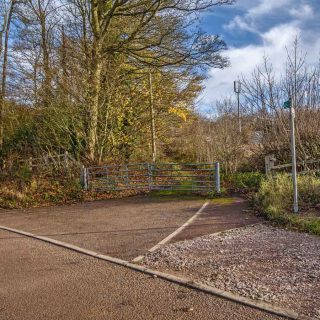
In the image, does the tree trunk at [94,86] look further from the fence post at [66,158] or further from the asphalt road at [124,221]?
the asphalt road at [124,221]

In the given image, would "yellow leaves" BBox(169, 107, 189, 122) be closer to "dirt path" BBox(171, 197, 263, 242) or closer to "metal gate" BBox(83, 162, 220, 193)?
"metal gate" BBox(83, 162, 220, 193)

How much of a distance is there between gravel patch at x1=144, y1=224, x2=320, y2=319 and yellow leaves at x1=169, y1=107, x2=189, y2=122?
40.9ft

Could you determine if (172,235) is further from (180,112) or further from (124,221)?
(180,112)

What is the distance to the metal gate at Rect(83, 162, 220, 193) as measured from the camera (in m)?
14.0

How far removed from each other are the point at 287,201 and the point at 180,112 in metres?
11.2

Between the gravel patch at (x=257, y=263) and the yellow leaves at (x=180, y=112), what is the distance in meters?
12.5

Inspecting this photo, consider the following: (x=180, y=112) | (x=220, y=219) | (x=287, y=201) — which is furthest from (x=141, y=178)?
(x=287, y=201)

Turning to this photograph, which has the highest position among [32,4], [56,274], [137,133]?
[32,4]

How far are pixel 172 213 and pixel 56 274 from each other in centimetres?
494

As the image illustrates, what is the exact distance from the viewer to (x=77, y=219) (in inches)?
398

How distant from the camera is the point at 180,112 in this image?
65.8ft

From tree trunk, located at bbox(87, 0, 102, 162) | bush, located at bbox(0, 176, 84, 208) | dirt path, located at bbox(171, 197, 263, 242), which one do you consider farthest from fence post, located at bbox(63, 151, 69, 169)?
dirt path, located at bbox(171, 197, 263, 242)

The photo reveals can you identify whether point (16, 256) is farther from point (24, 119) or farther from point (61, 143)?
point (24, 119)

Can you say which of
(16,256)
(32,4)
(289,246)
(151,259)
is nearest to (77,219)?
(16,256)
